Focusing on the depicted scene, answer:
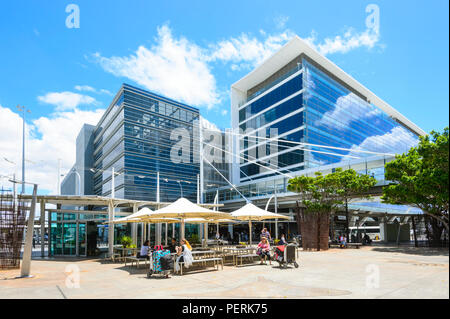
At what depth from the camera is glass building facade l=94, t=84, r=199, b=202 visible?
59.8 meters

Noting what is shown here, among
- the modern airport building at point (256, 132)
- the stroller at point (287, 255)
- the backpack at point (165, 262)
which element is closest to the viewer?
the backpack at point (165, 262)

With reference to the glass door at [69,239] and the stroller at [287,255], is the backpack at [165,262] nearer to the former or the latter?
the stroller at [287,255]

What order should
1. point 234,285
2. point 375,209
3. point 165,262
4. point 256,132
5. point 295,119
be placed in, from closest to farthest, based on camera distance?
point 234,285 → point 165,262 → point 375,209 → point 295,119 → point 256,132

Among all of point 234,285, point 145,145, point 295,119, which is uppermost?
point 295,119

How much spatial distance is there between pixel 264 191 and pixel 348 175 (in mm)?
26420

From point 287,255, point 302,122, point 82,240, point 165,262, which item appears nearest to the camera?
point 165,262

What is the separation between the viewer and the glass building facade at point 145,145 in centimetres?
5981

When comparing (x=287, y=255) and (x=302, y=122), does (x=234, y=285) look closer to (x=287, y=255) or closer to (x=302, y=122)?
(x=287, y=255)

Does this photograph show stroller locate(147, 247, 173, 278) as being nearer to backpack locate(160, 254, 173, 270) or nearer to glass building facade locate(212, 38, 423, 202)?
backpack locate(160, 254, 173, 270)

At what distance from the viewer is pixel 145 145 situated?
61.9 meters

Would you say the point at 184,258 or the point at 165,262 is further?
the point at 184,258

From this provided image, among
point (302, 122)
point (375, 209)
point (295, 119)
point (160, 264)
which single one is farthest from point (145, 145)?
point (160, 264)

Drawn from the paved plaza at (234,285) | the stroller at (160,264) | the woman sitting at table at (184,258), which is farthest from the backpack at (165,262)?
the woman sitting at table at (184,258)

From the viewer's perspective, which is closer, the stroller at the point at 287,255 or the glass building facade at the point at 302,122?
the stroller at the point at 287,255
